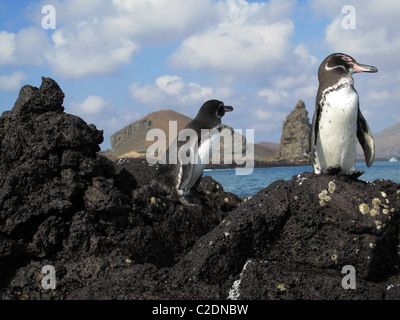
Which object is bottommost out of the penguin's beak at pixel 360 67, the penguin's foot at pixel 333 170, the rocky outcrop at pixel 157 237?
the rocky outcrop at pixel 157 237

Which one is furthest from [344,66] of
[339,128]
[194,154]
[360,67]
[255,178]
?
[255,178]

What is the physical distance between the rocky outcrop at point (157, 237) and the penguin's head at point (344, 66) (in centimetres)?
148

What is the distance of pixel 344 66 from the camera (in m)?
4.96

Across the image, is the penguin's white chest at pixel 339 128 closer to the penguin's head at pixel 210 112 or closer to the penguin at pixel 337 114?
the penguin at pixel 337 114

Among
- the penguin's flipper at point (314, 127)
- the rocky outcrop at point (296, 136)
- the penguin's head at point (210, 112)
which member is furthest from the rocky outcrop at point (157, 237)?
the rocky outcrop at point (296, 136)

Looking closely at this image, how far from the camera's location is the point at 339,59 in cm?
498

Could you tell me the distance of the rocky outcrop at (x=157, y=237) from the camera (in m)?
3.54

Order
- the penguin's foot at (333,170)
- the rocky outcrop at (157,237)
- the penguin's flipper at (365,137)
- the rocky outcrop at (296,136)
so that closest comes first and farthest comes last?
the rocky outcrop at (157,237) < the penguin's foot at (333,170) < the penguin's flipper at (365,137) < the rocky outcrop at (296,136)

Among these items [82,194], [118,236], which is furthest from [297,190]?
[82,194]

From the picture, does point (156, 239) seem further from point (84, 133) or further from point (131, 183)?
point (84, 133)

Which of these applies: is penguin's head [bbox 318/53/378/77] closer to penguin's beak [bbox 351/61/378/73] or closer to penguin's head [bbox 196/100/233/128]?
penguin's beak [bbox 351/61/378/73]

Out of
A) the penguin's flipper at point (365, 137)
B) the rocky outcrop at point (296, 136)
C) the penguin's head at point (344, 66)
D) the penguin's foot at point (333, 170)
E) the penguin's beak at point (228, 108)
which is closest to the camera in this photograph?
the penguin's foot at point (333, 170)

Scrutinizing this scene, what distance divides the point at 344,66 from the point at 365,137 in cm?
102
